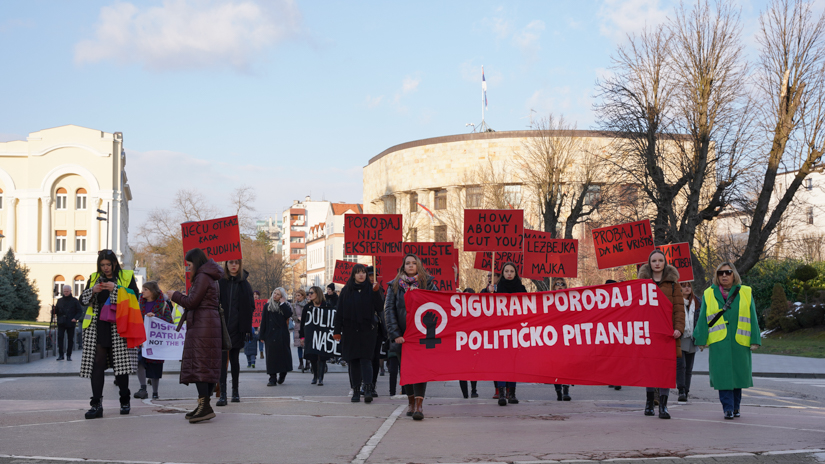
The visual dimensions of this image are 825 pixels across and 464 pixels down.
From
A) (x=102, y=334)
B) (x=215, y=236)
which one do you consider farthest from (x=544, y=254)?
(x=102, y=334)

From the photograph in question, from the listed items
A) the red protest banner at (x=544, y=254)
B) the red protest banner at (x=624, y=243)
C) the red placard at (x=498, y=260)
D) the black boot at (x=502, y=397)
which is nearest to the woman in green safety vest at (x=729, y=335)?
the black boot at (x=502, y=397)

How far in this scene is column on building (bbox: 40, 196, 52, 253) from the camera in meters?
73.9

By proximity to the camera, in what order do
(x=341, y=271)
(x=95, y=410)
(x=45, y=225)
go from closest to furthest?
1. (x=95, y=410)
2. (x=341, y=271)
3. (x=45, y=225)

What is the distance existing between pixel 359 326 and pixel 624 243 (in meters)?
7.41

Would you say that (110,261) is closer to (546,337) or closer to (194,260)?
(194,260)

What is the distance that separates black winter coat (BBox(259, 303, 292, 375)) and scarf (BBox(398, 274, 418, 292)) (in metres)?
5.56

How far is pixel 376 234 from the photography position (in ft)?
56.8

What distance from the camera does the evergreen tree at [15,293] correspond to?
49.6 meters

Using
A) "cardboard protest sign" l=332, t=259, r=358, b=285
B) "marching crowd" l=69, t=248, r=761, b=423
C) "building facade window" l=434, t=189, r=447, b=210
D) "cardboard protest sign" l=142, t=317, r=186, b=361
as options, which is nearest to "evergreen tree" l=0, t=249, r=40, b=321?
"cardboard protest sign" l=332, t=259, r=358, b=285

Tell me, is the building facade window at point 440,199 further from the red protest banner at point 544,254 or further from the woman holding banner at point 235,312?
the woman holding banner at point 235,312

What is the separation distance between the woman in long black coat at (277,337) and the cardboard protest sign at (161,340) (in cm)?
203

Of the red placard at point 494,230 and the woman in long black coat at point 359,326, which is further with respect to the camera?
the red placard at point 494,230

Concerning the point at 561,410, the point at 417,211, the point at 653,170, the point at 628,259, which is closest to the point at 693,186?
the point at 653,170

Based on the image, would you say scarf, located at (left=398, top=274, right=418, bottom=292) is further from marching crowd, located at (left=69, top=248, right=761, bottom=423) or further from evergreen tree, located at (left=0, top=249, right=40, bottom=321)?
evergreen tree, located at (left=0, top=249, right=40, bottom=321)
